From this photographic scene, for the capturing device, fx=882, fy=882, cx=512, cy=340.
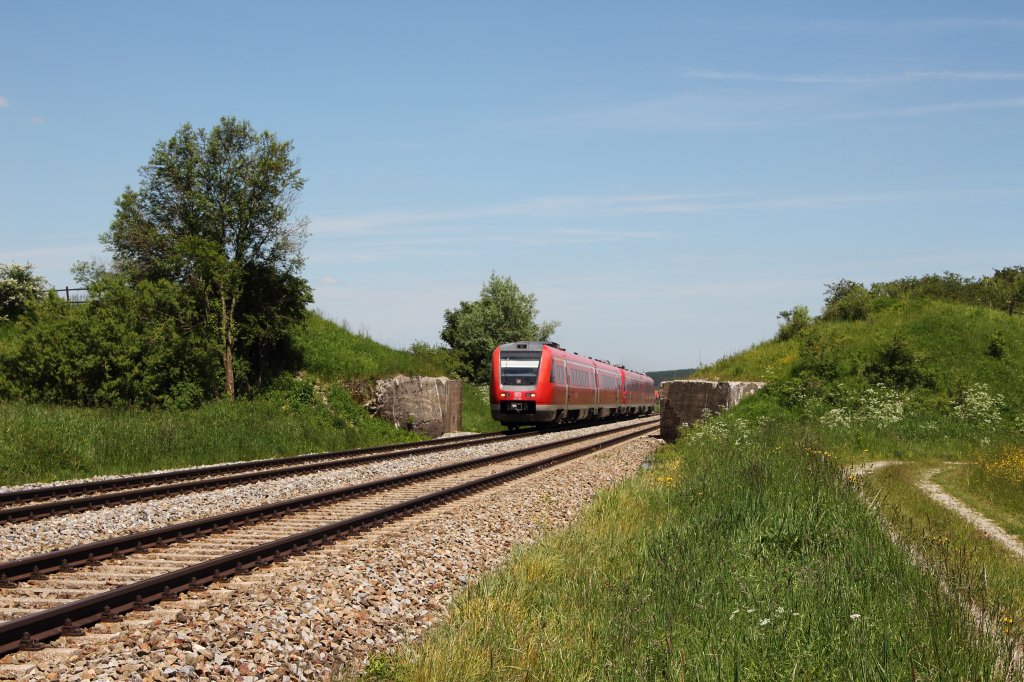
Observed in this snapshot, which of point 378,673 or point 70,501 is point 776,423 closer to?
point 70,501

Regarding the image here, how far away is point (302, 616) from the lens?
24.1 ft

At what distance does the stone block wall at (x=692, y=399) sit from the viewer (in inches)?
1136

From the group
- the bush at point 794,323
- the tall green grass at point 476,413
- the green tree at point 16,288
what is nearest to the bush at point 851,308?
the bush at point 794,323

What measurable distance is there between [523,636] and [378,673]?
1.15m

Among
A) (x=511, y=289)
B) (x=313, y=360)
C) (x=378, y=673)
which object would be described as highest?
(x=511, y=289)

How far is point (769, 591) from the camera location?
6977mm

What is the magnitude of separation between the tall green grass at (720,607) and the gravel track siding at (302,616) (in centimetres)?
62

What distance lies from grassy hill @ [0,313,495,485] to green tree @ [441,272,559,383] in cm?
2545

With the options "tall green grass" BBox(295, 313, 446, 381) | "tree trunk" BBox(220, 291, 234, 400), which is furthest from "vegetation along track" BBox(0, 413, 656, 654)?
"tall green grass" BBox(295, 313, 446, 381)

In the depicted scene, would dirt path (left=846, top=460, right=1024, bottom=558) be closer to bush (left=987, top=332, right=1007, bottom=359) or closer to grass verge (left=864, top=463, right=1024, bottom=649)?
grass verge (left=864, top=463, right=1024, bottom=649)

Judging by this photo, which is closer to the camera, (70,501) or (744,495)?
(744,495)

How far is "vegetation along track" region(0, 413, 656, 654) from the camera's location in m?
7.14

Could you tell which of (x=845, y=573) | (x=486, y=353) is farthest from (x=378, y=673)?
(x=486, y=353)

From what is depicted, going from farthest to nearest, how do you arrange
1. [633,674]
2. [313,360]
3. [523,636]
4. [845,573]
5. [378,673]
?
[313,360] < [845,573] < [523,636] < [378,673] < [633,674]
